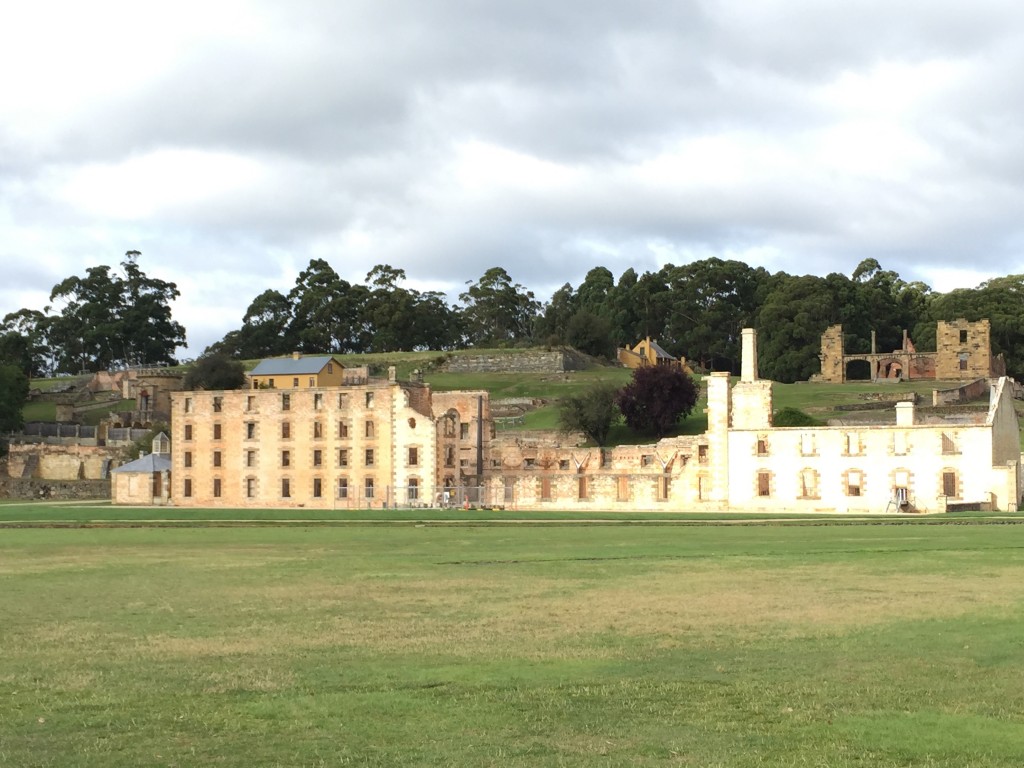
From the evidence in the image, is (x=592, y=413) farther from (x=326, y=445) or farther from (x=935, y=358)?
(x=935, y=358)

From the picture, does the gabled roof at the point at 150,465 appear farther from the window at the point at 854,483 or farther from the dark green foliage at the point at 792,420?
the window at the point at 854,483

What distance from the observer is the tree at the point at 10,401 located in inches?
3953

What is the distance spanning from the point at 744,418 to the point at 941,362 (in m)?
57.2

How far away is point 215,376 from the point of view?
11400 centimetres

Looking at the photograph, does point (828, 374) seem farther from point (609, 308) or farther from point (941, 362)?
point (609, 308)

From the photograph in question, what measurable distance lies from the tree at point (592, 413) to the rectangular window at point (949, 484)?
31867 millimetres

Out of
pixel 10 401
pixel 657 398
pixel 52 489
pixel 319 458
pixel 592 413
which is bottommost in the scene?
pixel 52 489

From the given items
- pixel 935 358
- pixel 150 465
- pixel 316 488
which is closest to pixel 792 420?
pixel 316 488

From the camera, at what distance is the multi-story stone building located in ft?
250

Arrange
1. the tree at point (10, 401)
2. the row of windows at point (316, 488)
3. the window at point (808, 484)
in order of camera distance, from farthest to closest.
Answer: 1. the tree at point (10, 401)
2. the row of windows at point (316, 488)
3. the window at point (808, 484)

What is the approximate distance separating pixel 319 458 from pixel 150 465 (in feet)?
35.2

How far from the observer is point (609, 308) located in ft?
489

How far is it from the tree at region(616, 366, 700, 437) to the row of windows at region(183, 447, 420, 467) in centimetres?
2091

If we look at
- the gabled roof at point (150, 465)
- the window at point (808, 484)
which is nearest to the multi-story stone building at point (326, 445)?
the gabled roof at point (150, 465)
